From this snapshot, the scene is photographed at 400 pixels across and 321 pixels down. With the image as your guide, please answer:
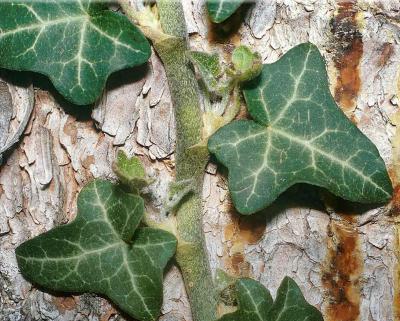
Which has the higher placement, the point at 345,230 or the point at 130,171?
the point at 130,171

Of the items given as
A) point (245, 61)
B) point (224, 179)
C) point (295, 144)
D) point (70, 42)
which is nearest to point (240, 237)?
point (224, 179)

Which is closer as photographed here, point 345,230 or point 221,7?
point 221,7

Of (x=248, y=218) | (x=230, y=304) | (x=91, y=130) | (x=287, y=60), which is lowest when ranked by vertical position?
(x=230, y=304)

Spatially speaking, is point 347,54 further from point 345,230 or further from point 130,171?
point 130,171

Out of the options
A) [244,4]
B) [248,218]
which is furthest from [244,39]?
[248,218]

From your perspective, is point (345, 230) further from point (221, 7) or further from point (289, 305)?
point (221, 7)

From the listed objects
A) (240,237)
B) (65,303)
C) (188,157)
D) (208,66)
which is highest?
(208,66)

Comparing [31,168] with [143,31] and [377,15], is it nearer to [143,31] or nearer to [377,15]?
[143,31]
